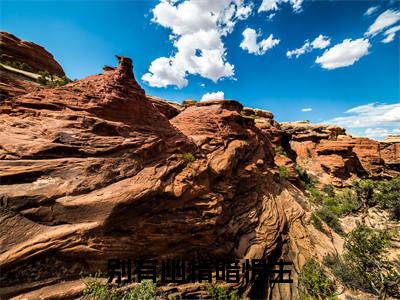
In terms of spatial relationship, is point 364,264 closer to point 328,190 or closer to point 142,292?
point 142,292

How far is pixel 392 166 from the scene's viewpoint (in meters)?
47.8

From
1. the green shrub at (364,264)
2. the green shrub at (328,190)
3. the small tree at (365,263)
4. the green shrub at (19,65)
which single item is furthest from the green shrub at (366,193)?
the green shrub at (19,65)

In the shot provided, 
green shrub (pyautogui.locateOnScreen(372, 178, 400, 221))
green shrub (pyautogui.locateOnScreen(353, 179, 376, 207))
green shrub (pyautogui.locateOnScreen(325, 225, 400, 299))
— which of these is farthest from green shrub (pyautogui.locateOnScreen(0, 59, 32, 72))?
green shrub (pyautogui.locateOnScreen(372, 178, 400, 221))

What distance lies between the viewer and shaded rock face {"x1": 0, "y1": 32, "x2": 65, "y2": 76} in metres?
20.7

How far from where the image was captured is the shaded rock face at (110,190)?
681cm

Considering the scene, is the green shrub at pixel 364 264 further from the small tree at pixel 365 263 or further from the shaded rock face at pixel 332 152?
the shaded rock face at pixel 332 152

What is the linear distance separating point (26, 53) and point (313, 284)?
3580 centimetres

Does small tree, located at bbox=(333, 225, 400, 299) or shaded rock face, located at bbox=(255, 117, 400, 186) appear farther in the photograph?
shaded rock face, located at bbox=(255, 117, 400, 186)

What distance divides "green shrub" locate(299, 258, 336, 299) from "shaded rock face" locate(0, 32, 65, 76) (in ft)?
109

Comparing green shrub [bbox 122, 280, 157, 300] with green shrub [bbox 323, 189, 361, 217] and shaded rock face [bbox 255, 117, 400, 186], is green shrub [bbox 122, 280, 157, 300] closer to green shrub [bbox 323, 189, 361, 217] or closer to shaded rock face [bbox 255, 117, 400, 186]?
green shrub [bbox 323, 189, 361, 217]

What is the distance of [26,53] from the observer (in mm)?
22688

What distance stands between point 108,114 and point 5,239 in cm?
651

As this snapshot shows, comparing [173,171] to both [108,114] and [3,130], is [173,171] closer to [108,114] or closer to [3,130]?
[108,114]

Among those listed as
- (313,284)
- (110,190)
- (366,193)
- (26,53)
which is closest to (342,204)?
(366,193)
